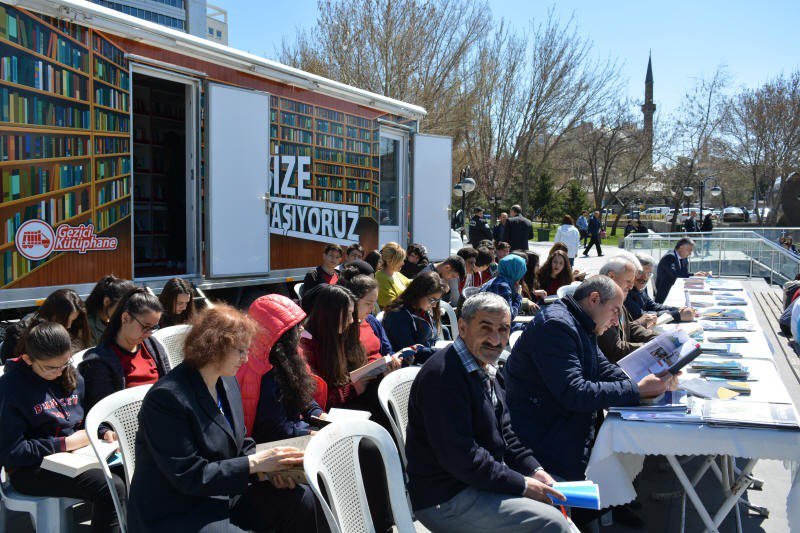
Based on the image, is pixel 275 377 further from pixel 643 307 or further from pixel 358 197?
pixel 358 197

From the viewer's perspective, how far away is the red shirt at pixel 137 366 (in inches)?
144

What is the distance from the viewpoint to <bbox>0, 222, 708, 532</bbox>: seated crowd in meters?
2.46

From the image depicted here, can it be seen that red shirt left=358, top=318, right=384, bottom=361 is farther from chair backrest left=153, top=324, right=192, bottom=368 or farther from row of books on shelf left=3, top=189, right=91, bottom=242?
row of books on shelf left=3, top=189, right=91, bottom=242

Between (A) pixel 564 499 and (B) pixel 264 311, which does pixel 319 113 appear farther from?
(A) pixel 564 499

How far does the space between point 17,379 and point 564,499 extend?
2.48m

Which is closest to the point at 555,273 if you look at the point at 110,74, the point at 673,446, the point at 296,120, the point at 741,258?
the point at 296,120

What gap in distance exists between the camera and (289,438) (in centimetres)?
306

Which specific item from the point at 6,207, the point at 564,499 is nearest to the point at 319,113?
the point at 6,207

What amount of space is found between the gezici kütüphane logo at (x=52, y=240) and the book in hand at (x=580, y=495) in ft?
14.2

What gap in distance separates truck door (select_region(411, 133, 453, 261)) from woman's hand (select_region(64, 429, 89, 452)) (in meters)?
7.55

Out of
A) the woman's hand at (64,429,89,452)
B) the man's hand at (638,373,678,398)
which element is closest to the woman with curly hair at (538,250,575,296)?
the man's hand at (638,373,678,398)

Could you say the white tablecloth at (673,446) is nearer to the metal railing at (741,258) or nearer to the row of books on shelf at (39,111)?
the row of books on shelf at (39,111)

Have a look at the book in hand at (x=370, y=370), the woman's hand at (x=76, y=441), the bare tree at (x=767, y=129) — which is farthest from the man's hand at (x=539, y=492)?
the bare tree at (x=767, y=129)

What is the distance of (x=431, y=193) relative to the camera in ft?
34.9
